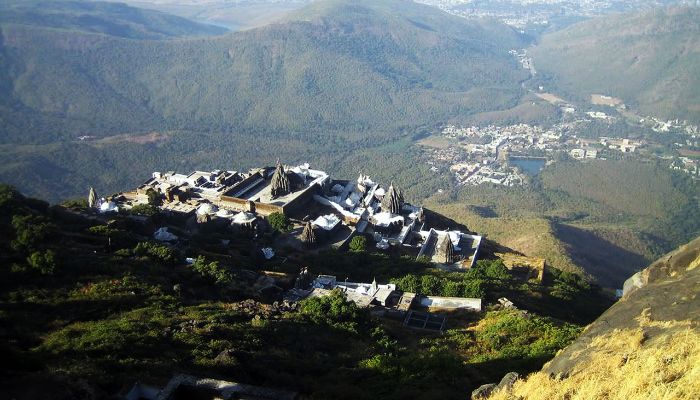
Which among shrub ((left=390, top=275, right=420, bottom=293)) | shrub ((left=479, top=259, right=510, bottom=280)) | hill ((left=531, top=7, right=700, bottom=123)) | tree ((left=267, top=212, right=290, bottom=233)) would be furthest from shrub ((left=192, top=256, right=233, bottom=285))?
hill ((left=531, top=7, right=700, bottom=123))

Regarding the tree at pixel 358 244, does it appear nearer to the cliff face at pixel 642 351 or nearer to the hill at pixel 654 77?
the cliff face at pixel 642 351

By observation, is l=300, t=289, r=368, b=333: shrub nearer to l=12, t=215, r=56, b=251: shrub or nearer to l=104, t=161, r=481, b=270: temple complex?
l=12, t=215, r=56, b=251: shrub

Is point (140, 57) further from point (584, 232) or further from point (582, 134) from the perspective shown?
point (584, 232)

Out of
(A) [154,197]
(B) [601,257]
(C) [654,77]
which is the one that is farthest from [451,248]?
(C) [654,77]

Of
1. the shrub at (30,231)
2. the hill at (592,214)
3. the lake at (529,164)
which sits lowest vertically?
the lake at (529,164)

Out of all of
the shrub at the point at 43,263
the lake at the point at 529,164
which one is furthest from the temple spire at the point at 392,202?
the lake at the point at 529,164

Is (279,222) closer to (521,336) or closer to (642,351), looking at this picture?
(521,336)
